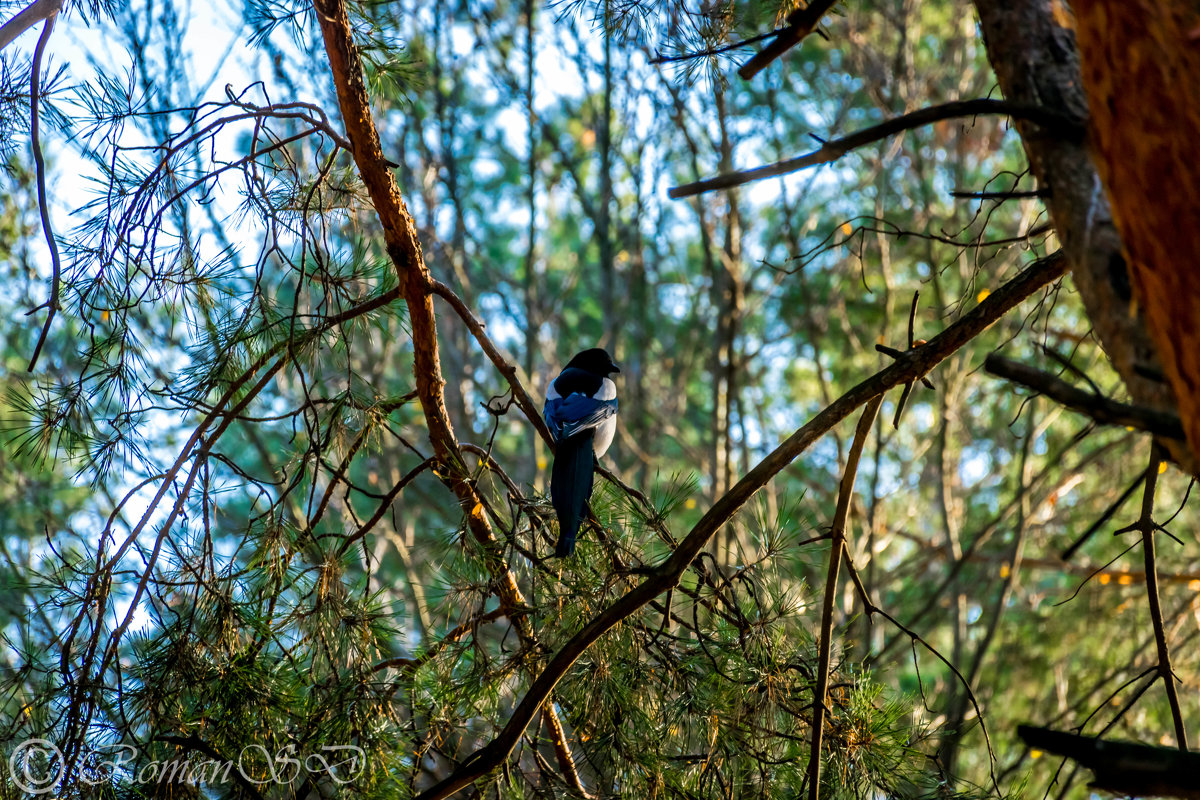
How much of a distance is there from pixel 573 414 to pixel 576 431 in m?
0.17

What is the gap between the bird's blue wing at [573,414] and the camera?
2799 millimetres

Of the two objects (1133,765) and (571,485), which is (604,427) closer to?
(571,485)

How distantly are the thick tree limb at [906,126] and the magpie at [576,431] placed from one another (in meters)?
1.13

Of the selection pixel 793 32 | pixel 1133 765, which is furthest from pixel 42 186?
pixel 1133 765

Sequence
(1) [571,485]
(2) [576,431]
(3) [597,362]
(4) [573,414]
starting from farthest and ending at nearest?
(3) [597,362]
(4) [573,414]
(2) [576,431]
(1) [571,485]

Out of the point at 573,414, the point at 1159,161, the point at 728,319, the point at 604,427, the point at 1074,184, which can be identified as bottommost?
the point at 1159,161

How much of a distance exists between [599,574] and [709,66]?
1247mm

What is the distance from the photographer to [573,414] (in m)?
2.93

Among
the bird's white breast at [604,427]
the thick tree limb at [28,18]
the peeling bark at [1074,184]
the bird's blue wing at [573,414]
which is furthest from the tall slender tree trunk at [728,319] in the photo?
the peeling bark at [1074,184]

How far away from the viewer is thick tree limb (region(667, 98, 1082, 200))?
1.12 meters

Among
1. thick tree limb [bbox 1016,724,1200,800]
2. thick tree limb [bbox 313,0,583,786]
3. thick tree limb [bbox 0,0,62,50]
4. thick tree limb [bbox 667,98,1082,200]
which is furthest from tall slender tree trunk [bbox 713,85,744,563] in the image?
thick tree limb [bbox 1016,724,1200,800]

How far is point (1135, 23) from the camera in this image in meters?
1.00

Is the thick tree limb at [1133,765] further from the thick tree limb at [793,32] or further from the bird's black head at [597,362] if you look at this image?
the bird's black head at [597,362]

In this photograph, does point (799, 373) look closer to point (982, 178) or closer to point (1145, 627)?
point (982, 178)
